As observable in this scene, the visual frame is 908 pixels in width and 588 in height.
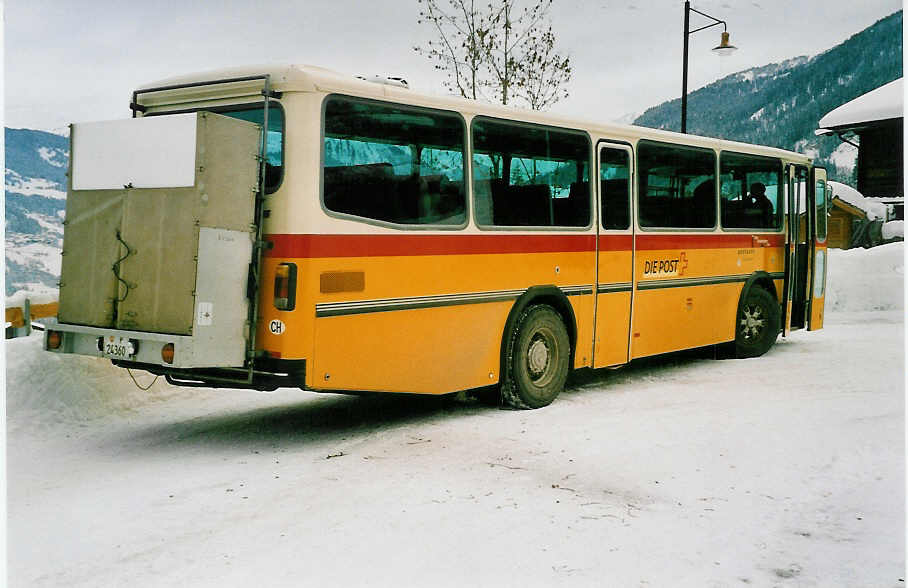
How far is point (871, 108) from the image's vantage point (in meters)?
29.1

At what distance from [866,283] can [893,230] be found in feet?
31.5

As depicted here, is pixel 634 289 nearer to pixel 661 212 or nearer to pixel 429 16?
pixel 661 212

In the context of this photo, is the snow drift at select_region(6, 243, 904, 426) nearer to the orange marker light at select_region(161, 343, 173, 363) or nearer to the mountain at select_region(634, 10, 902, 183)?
the orange marker light at select_region(161, 343, 173, 363)

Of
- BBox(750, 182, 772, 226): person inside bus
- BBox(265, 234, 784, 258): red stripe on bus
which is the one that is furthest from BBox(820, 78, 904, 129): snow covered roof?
BBox(265, 234, 784, 258): red stripe on bus

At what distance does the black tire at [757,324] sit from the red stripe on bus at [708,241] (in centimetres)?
66

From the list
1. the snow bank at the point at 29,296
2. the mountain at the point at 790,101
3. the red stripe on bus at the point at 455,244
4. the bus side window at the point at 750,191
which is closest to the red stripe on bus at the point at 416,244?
the red stripe on bus at the point at 455,244

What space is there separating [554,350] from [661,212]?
232 cm

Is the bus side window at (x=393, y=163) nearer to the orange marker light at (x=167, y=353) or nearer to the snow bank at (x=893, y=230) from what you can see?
the orange marker light at (x=167, y=353)

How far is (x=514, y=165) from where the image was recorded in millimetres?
8656

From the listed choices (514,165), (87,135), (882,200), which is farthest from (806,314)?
(882,200)

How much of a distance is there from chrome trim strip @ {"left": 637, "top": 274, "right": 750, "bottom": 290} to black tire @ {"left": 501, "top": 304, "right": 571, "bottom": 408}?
1489 millimetres

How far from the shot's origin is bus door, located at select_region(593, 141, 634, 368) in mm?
9695

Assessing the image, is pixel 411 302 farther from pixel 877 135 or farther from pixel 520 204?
pixel 877 135

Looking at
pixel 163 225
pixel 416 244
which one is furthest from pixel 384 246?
pixel 163 225
